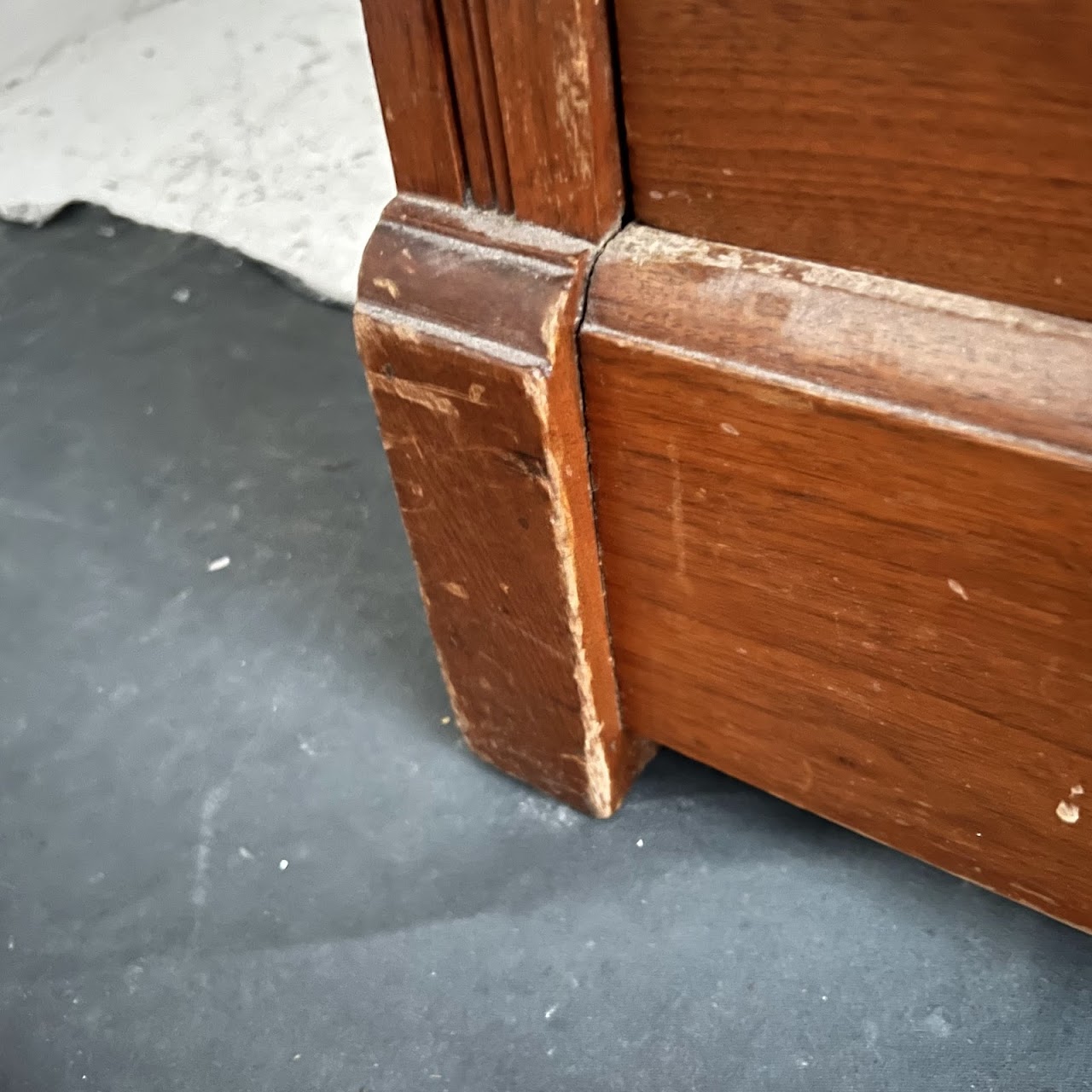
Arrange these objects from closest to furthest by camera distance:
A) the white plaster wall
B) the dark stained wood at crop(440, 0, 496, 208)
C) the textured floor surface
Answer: the dark stained wood at crop(440, 0, 496, 208) < the textured floor surface < the white plaster wall

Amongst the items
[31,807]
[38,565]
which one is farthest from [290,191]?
[31,807]

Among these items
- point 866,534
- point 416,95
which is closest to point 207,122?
point 416,95

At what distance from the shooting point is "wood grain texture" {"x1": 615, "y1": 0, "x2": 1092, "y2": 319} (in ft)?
1.33

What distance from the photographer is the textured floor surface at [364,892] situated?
0.70 meters

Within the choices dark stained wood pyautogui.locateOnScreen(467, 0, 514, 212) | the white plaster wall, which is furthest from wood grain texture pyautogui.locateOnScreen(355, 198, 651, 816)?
the white plaster wall

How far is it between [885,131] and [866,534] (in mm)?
181

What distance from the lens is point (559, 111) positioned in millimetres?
503

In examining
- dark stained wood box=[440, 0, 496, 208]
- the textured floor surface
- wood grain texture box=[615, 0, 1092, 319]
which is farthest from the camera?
the textured floor surface

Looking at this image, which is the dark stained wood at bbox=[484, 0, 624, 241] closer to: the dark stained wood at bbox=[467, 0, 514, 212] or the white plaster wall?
the dark stained wood at bbox=[467, 0, 514, 212]

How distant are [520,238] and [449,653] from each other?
0.32 meters

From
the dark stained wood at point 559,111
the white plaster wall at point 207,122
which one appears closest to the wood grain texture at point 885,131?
the dark stained wood at point 559,111

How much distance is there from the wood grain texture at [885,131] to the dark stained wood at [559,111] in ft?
0.05

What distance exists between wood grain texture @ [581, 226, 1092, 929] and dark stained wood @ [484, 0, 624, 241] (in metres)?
0.03

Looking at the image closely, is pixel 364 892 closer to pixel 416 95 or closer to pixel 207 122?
pixel 416 95
